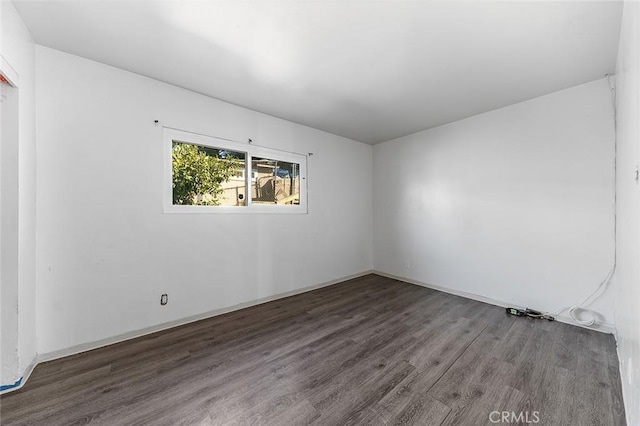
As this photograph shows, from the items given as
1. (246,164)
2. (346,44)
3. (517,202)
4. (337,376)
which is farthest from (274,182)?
(517,202)

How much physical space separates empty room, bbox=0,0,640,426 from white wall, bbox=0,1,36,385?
0.02 m

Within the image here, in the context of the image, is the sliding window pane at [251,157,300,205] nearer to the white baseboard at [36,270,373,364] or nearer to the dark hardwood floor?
the white baseboard at [36,270,373,364]

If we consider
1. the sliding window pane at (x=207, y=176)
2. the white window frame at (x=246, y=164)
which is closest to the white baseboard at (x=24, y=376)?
the white window frame at (x=246, y=164)

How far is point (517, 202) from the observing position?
9.82 ft

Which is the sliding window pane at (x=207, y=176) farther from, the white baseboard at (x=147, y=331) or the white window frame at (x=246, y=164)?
the white baseboard at (x=147, y=331)

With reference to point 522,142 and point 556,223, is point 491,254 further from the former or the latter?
point 522,142

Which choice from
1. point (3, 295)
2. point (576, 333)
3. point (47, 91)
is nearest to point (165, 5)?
point (47, 91)

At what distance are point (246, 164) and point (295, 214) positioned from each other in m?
1.05

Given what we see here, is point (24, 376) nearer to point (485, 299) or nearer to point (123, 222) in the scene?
point (123, 222)

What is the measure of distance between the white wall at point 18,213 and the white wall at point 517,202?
179 inches

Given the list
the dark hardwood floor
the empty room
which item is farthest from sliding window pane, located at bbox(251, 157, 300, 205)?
the dark hardwood floor

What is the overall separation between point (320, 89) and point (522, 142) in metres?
2.63

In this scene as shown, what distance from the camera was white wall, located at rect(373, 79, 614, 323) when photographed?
248 cm

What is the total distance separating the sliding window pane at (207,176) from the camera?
2691 millimetres
